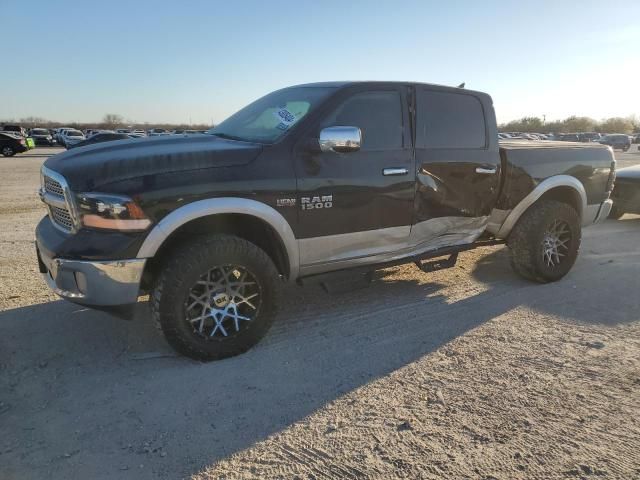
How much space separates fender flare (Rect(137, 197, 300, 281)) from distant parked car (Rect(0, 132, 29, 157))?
29815 mm

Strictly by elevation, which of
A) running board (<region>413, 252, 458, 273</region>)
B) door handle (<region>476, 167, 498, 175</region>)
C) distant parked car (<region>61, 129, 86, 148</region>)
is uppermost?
distant parked car (<region>61, 129, 86, 148</region>)

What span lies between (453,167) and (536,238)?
1341 millimetres

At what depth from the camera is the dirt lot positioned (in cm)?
241

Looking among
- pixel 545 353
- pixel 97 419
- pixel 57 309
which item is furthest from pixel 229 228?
pixel 545 353

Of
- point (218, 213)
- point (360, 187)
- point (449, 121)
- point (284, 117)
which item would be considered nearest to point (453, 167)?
point (449, 121)

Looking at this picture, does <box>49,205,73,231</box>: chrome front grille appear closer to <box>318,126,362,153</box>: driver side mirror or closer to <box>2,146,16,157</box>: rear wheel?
<box>318,126,362,153</box>: driver side mirror

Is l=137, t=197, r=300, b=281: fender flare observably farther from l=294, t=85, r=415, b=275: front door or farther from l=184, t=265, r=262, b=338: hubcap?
l=184, t=265, r=262, b=338: hubcap

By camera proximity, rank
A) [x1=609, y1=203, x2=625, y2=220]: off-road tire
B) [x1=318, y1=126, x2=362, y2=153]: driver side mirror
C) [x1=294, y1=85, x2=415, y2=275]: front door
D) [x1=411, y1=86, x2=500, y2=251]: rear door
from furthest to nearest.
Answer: [x1=609, y1=203, x2=625, y2=220]: off-road tire < [x1=411, y1=86, x2=500, y2=251]: rear door < [x1=294, y1=85, x2=415, y2=275]: front door < [x1=318, y1=126, x2=362, y2=153]: driver side mirror

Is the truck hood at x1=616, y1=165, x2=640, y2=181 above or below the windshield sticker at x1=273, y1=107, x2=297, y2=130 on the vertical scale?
below

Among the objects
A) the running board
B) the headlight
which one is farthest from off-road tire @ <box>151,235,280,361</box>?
the running board

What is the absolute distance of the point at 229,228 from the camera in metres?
3.55

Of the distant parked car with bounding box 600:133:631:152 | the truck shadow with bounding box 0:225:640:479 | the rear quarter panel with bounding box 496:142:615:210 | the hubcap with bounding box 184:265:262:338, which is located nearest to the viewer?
the truck shadow with bounding box 0:225:640:479

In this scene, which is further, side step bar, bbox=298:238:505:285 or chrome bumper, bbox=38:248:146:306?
side step bar, bbox=298:238:505:285

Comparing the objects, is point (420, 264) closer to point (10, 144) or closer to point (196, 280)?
point (196, 280)
